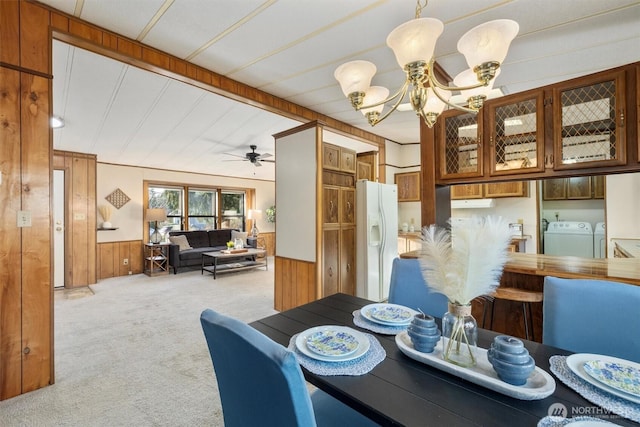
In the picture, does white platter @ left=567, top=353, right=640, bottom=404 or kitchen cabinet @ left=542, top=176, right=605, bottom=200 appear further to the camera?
kitchen cabinet @ left=542, top=176, right=605, bottom=200

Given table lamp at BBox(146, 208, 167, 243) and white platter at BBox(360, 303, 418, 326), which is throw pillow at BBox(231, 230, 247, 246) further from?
white platter at BBox(360, 303, 418, 326)

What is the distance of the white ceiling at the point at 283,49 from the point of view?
1854 millimetres

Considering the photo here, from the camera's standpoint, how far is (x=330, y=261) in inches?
139

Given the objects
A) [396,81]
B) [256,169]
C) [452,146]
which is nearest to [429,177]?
[452,146]

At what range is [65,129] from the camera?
3.93m

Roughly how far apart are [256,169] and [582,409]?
704 cm

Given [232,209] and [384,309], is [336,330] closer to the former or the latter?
[384,309]

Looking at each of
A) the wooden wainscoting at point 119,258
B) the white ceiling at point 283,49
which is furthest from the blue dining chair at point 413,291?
the wooden wainscoting at point 119,258

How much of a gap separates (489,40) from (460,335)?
4.19ft

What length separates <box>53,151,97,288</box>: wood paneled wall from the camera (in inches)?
197

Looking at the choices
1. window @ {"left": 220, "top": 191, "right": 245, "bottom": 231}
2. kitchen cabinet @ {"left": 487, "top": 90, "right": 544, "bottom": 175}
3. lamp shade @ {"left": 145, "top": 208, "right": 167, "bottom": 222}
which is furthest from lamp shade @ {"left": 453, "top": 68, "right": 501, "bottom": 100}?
window @ {"left": 220, "top": 191, "right": 245, "bottom": 231}

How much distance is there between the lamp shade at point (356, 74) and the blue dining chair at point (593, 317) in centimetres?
140

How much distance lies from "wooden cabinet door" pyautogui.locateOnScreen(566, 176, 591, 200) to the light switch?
24.3 feet

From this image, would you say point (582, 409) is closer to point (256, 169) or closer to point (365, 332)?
point (365, 332)
